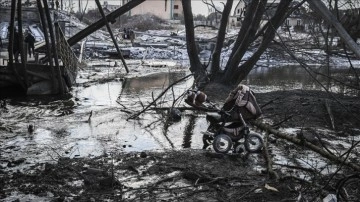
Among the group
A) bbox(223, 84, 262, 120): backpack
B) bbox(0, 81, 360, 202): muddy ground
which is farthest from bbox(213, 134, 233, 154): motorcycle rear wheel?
bbox(223, 84, 262, 120): backpack

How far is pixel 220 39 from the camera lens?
1530cm

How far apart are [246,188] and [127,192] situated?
1.73m

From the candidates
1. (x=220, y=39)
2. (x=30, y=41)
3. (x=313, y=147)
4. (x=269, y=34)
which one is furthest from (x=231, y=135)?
(x=30, y=41)

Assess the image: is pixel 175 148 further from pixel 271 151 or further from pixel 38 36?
pixel 38 36

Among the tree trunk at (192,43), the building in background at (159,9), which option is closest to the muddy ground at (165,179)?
the tree trunk at (192,43)

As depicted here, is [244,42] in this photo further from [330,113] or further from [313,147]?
[313,147]

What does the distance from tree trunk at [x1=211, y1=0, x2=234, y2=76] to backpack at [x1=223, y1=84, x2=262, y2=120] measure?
7599 mm

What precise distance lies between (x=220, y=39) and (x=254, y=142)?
807cm

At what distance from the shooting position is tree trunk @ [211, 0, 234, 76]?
48.4 ft

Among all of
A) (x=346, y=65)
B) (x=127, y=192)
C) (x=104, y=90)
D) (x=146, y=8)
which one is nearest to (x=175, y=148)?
(x=127, y=192)

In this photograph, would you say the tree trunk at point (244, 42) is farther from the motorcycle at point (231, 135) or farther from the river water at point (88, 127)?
the motorcycle at point (231, 135)

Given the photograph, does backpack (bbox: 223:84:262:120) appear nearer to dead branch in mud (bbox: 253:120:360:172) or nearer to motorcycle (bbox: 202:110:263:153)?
motorcycle (bbox: 202:110:263:153)

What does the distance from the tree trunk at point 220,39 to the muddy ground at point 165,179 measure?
755 centimetres

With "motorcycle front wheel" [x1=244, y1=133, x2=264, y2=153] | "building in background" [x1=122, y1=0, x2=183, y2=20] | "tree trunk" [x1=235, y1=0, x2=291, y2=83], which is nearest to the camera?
"motorcycle front wheel" [x1=244, y1=133, x2=264, y2=153]
